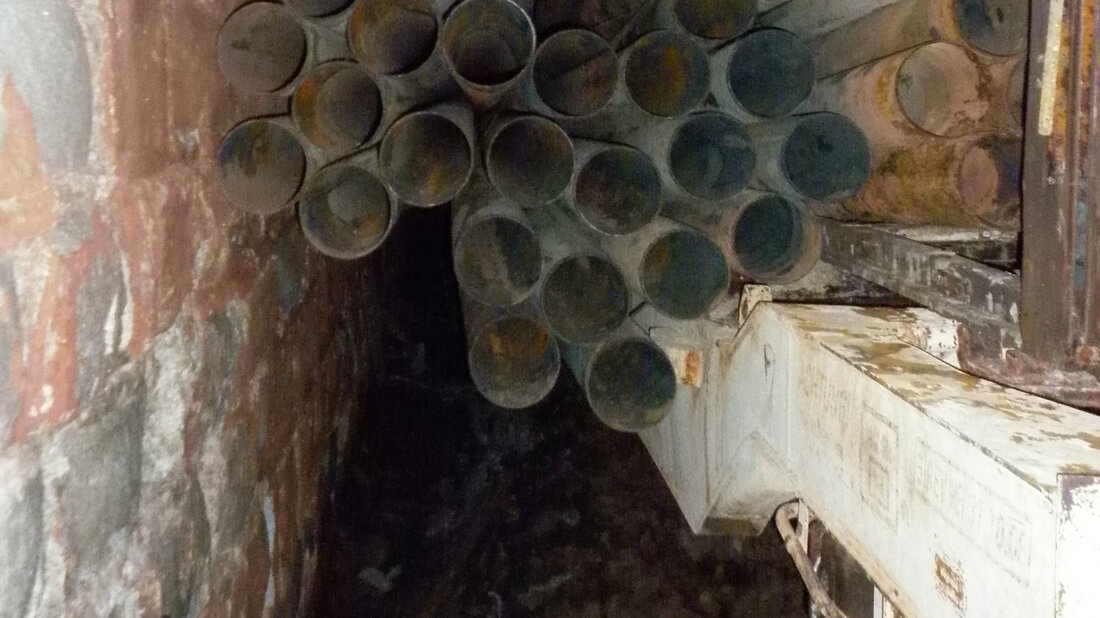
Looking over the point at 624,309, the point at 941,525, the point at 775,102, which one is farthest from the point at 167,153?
the point at 941,525

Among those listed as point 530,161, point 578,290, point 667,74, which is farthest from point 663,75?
point 578,290

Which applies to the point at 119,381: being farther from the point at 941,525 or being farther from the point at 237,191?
the point at 941,525

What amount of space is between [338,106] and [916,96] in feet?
2.57

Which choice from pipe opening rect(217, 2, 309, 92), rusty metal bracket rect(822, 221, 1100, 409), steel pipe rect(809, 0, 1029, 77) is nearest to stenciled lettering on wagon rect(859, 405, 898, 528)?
rusty metal bracket rect(822, 221, 1100, 409)

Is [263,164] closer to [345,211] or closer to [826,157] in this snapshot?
[345,211]

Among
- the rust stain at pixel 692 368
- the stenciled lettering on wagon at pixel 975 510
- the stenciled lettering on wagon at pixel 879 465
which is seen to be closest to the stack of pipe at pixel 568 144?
the rust stain at pixel 692 368

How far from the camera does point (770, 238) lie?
119cm

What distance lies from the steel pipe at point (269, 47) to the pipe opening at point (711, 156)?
1.64 ft

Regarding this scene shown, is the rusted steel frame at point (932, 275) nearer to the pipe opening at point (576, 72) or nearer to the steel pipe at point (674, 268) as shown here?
the steel pipe at point (674, 268)

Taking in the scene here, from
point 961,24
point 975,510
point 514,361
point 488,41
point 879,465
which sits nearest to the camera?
point 975,510

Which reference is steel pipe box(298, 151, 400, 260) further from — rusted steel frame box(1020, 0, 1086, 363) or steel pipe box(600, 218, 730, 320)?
rusted steel frame box(1020, 0, 1086, 363)

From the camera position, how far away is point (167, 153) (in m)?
0.95

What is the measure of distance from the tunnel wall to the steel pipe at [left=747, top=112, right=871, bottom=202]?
796 millimetres

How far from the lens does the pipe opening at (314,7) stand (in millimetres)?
1017
